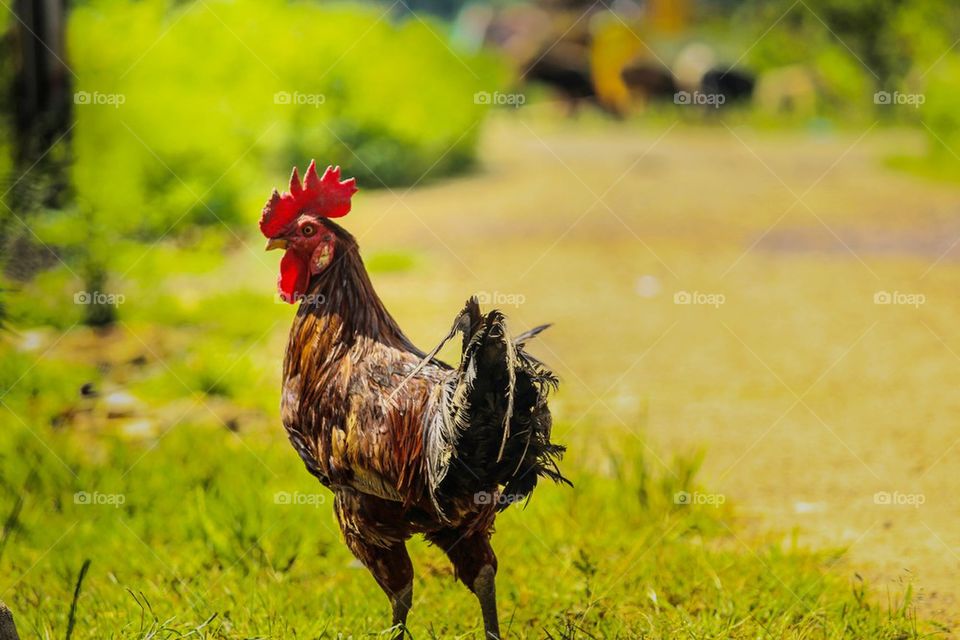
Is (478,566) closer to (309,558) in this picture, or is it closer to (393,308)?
(309,558)

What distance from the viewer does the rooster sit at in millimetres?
2811

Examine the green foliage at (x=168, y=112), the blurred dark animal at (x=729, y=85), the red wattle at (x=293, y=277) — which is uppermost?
the blurred dark animal at (x=729, y=85)

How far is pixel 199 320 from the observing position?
7.27 metres

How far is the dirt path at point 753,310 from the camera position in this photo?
5.08 m

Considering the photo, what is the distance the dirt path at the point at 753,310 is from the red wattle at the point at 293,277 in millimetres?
2236

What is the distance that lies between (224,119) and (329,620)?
457cm

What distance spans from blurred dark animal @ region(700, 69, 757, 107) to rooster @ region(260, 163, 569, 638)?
1796 cm

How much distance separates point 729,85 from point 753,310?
13.1 m

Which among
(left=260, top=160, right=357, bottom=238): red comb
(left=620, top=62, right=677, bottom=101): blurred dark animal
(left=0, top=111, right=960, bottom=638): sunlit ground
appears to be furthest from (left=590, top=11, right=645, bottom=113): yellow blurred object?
(left=260, top=160, right=357, bottom=238): red comb

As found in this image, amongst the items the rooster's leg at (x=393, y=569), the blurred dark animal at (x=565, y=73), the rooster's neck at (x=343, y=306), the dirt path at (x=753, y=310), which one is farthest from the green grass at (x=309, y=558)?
the blurred dark animal at (x=565, y=73)

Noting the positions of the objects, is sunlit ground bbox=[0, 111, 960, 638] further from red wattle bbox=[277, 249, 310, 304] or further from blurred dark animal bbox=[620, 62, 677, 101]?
blurred dark animal bbox=[620, 62, 677, 101]

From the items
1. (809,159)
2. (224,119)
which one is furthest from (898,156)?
(224,119)

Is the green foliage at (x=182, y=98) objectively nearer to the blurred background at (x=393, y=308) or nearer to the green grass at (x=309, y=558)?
the blurred background at (x=393, y=308)

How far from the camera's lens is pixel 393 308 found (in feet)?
25.8
